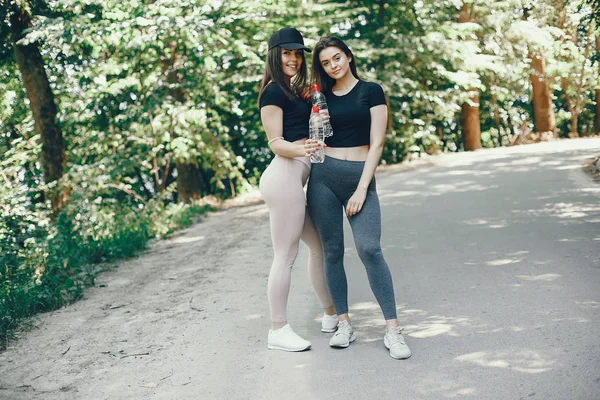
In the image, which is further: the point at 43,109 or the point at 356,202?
the point at 43,109

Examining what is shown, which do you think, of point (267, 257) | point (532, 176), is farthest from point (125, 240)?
point (532, 176)

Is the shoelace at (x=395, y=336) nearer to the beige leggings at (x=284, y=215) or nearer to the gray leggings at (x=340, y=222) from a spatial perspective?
the gray leggings at (x=340, y=222)

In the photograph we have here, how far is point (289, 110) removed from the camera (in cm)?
454

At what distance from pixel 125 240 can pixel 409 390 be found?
6.42 metres

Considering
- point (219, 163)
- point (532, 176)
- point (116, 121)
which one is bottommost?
point (532, 176)

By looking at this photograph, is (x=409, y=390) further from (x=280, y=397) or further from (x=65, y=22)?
(x=65, y=22)

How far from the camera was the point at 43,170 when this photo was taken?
500 inches

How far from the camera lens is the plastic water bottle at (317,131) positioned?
441 centimetres

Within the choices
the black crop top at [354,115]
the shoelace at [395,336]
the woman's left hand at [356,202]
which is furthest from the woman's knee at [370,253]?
the black crop top at [354,115]

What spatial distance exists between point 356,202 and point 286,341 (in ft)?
3.71

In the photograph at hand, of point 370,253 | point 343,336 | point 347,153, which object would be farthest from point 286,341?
point 347,153

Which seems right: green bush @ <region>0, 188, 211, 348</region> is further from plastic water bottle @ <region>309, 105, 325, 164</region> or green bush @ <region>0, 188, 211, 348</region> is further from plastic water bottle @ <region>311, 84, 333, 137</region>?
plastic water bottle @ <region>311, 84, 333, 137</region>

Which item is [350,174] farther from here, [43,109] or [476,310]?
[43,109]

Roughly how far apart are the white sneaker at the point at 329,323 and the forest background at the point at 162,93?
2998 mm
